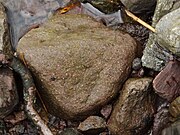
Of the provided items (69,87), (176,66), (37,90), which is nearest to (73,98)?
(69,87)

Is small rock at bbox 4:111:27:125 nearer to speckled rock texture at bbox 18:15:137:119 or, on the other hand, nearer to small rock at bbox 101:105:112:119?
speckled rock texture at bbox 18:15:137:119

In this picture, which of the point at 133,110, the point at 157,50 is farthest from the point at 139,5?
the point at 133,110

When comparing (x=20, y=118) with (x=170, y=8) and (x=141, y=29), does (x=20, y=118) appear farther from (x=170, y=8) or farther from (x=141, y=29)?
(x=170, y=8)

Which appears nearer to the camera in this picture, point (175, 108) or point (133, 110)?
point (175, 108)

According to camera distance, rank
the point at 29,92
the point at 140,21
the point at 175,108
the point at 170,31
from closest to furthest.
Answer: the point at 170,31, the point at 175,108, the point at 29,92, the point at 140,21

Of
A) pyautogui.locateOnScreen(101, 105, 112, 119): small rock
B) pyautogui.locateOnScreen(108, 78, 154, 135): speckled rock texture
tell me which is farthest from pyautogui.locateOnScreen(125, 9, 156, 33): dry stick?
pyautogui.locateOnScreen(101, 105, 112, 119): small rock

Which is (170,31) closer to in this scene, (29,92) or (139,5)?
(139,5)

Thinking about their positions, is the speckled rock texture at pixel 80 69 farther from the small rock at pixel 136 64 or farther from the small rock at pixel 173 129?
the small rock at pixel 173 129
